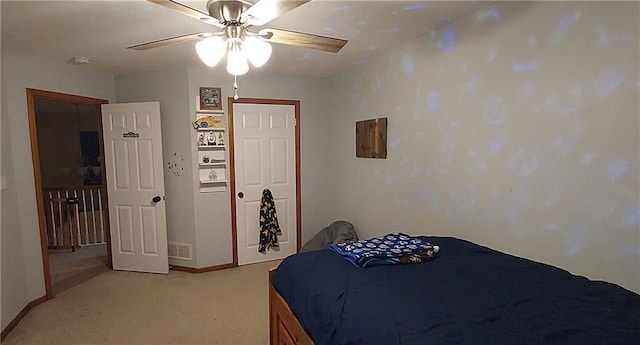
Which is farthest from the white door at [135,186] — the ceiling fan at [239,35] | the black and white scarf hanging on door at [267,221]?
the ceiling fan at [239,35]

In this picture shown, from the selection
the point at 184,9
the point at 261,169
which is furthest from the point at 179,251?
the point at 184,9

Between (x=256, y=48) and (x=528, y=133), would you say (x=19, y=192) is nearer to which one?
(x=256, y=48)

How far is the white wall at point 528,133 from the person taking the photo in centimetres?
153

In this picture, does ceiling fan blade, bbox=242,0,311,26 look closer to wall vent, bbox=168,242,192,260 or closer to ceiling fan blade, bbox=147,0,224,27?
ceiling fan blade, bbox=147,0,224,27

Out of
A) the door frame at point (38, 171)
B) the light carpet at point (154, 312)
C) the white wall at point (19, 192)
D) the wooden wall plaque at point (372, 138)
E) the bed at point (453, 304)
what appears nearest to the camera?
the bed at point (453, 304)

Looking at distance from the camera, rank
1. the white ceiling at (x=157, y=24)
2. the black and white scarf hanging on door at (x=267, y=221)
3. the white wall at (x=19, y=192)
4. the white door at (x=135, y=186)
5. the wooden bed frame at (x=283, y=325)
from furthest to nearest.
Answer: the black and white scarf hanging on door at (x=267, y=221), the white door at (x=135, y=186), the white wall at (x=19, y=192), the white ceiling at (x=157, y=24), the wooden bed frame at (x=283, y=325)

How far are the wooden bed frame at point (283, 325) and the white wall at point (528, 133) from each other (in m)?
1.36

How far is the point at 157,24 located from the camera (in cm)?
229

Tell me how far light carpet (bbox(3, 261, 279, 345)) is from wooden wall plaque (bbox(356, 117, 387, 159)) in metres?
1.76

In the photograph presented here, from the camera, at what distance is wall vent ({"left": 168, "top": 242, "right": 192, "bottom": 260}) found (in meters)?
3.88

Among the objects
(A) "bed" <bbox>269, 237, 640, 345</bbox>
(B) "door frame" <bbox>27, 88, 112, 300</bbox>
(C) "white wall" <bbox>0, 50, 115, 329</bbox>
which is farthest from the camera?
(B) "door frame" <bbox>27, 88, 112, 300</bbox>

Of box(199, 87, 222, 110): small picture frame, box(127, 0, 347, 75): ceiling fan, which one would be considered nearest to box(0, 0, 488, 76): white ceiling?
box(127, 0, 347, 75): ceiling fan

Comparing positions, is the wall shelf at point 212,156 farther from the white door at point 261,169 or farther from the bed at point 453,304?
the bed at point 453,304

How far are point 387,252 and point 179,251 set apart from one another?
2957 millimetres
